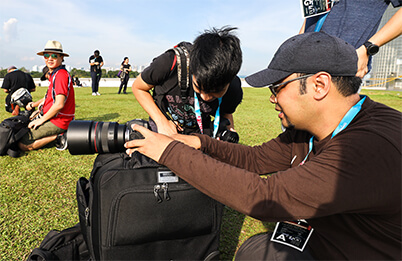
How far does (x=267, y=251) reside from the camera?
61.7 inches

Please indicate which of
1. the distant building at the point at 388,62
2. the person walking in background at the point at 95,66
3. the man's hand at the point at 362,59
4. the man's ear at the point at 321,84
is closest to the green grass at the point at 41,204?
the man's ear at the point at 321,84

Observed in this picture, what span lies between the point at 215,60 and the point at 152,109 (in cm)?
84

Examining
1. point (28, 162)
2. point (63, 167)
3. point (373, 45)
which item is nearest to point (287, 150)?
point (373, 45)

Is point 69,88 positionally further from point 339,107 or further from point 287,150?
point 339,107

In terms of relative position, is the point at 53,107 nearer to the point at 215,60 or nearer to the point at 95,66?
the point at 215,60

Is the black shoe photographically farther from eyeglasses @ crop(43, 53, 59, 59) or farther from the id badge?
the id badge

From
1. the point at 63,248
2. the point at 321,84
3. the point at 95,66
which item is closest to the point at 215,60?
the point at 321,84

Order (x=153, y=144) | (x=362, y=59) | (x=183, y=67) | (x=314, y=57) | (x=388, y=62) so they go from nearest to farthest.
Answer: (x=314, y=57) → (x=153, y=144) → (x=362, y=59) → (x=183, y=67) → (x=388, y=62)

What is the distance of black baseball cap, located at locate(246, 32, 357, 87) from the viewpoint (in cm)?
119

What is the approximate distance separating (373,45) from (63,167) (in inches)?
146

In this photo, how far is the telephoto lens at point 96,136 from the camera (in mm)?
1643

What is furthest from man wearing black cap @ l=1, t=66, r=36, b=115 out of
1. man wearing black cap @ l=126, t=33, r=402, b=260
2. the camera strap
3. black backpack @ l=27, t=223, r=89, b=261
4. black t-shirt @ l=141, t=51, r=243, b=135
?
man wearing black cap @ l=126, t=33, r=402, b=260

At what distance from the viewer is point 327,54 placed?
1.19 metres

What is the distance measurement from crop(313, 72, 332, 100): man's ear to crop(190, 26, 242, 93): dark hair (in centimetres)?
76
